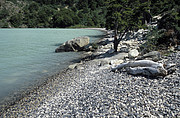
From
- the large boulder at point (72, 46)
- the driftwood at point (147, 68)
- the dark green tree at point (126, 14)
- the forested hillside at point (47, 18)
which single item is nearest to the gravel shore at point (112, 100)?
the driftwood at point (147, 68)

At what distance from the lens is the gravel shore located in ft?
21.2

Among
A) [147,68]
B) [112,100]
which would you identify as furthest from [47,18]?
[112,100]

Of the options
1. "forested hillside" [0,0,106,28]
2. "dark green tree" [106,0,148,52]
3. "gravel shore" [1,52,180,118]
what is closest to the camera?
"gravel shore" [1,52,180,118]

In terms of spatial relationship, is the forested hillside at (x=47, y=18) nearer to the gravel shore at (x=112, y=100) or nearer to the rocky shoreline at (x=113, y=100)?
the rocky shoreline at (x=113, y=100)

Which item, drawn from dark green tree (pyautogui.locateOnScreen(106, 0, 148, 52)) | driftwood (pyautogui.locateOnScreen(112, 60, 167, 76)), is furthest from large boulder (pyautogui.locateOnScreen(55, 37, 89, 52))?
driftwood (pyautogui.locateOnScreen(112, 60, 167, 76))

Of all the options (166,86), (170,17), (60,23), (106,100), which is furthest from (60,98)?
(60,23)

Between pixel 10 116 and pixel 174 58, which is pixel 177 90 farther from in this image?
pixel 10 116

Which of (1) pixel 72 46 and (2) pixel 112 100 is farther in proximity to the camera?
(1) pixel 72 46

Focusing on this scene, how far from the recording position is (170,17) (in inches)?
720

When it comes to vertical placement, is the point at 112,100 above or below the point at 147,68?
below

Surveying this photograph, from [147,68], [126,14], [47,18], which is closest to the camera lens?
[147,68]

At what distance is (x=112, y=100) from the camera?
293 inches

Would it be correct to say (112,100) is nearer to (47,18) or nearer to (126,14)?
(126,14)

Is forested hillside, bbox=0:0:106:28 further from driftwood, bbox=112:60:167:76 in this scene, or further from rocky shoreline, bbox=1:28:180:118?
rocky shoreline, bbox=1:28:180:118
